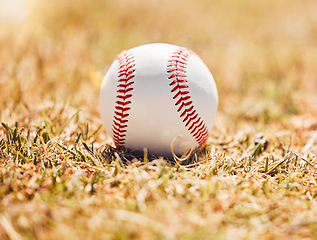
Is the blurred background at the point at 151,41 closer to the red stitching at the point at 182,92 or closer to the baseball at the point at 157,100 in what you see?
the baseball at the point at 157,100

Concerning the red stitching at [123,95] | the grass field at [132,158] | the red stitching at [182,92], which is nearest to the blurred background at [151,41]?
the grass field at [132,158]

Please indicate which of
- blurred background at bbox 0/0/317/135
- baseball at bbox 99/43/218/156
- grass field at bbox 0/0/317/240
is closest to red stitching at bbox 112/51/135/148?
baseball at bbox 99/43/218/156

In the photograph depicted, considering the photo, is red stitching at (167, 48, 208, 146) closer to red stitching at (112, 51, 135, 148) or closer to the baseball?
the baseball

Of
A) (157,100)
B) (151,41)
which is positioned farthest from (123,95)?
(151,41)

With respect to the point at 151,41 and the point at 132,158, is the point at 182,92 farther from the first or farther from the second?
the point at 151,41

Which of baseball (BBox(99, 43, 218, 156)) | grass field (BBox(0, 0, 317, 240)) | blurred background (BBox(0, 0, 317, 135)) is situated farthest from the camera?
blurred background (BBox(0, 0, 317, 135))

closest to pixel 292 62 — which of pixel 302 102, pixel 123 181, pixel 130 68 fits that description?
pixel 302 102

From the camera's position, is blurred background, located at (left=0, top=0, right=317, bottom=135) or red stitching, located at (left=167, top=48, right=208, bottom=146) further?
blurred background, located at (left=0, top=0, right=317, bottom=135)
